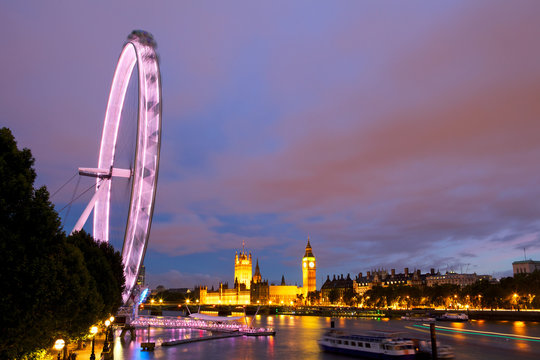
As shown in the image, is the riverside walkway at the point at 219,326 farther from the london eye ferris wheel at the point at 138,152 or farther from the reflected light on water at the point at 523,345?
the london eye ferris wheel at the point at 138,152

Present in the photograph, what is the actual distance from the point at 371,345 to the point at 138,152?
1190 inches

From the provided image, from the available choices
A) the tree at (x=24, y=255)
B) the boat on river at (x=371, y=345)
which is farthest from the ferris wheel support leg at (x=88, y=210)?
the boat on river at (x=371, y=345)

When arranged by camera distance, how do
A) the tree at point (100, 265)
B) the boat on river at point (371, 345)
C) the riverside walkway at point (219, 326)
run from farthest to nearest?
1. the riverside walkway at point (219, 326)
2. the boat on river at point (371, 345)
3. the tree at point (100, 265)

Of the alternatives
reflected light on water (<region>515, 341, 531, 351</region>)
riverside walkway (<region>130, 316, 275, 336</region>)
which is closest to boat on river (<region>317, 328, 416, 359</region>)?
reflected light on water (<region>515, 341, 531, 351</region>)

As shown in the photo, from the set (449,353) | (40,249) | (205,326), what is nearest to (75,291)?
(40,249)

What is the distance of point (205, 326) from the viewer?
76562 mm

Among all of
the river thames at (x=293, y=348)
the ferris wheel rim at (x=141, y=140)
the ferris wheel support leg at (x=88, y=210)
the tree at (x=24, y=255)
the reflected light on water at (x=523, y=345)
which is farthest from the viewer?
the reflected light on water at (x=523, y=345)

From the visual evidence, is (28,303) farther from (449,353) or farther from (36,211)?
(449,353)

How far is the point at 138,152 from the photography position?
26.3 metres

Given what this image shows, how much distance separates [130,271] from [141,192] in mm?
6013

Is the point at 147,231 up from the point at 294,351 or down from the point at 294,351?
up

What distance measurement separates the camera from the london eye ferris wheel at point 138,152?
26594 millimetres

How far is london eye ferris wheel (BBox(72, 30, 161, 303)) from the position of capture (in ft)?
87.2

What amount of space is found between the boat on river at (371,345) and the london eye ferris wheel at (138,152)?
24942 mm
